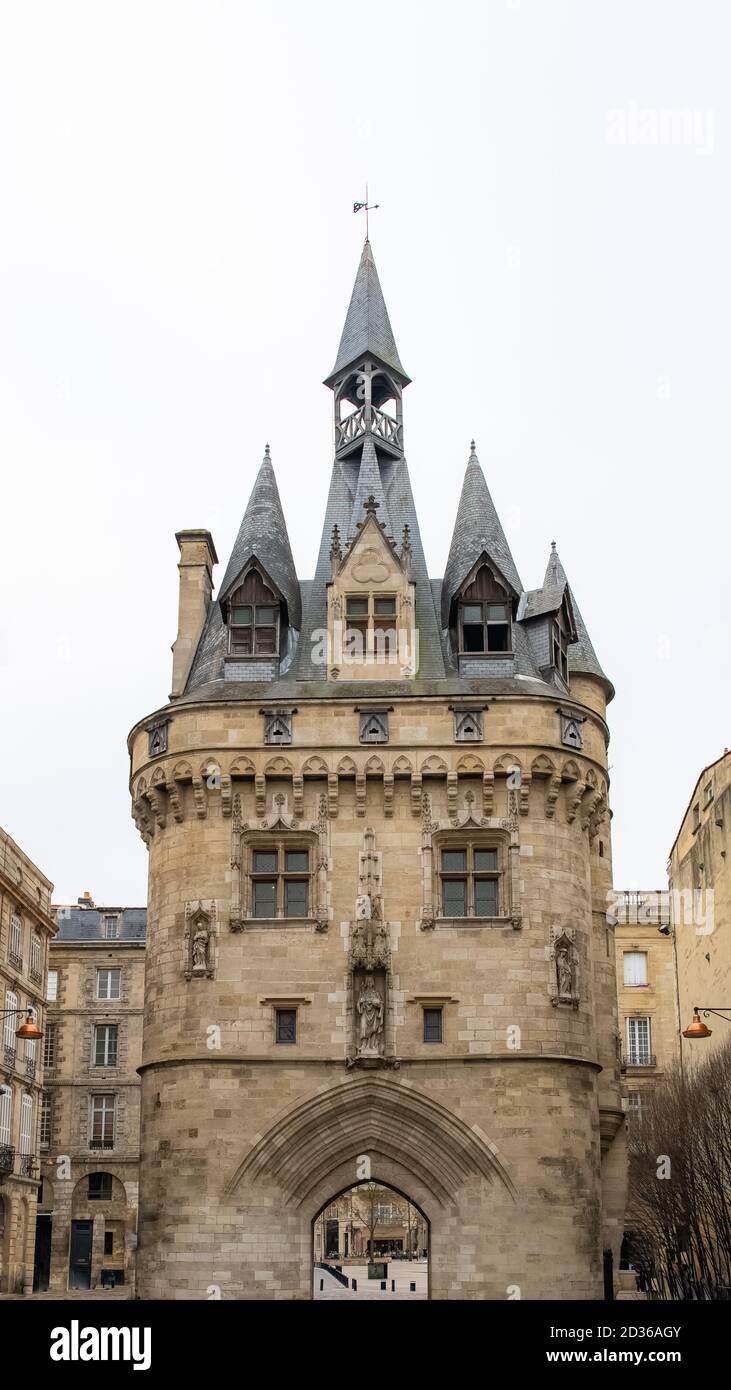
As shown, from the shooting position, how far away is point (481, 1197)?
27.9m

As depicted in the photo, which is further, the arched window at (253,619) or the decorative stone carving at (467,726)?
the arched window at (253,619)

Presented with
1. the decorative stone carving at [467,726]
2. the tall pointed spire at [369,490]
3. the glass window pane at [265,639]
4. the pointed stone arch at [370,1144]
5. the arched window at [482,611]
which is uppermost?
the tall pointed spire at [369,490]

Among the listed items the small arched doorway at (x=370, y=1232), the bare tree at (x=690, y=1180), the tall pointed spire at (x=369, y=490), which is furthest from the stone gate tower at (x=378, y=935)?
the small arched doorway at (x=370, y=1232)

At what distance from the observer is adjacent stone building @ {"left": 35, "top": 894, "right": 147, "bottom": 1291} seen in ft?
193

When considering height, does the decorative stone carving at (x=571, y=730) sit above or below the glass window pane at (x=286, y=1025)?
above

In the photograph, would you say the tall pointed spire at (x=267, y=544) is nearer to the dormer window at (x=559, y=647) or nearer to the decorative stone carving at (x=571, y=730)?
the dormer window at (x=559, y=647)

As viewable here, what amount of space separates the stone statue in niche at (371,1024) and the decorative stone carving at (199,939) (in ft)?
9.61

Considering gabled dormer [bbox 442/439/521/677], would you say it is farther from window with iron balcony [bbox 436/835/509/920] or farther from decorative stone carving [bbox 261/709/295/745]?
decorative stone carving [bbox 261/709/295/745]

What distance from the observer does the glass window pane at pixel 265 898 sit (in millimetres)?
29781

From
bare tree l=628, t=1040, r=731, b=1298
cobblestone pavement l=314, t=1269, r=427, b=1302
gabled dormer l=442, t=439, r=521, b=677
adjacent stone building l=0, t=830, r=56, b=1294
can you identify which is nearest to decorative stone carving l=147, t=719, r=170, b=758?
gabled dormer l=442, t=439, r=521, b=677

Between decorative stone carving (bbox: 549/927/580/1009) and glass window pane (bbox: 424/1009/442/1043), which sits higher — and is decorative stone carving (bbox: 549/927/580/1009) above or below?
above

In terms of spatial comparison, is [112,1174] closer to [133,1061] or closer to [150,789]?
A: [133,1061]

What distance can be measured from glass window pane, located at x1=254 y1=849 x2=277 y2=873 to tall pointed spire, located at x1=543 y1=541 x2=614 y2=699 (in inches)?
338
